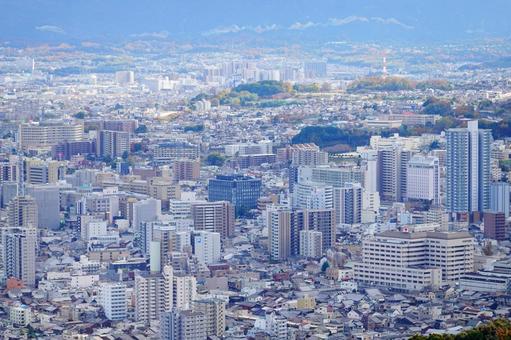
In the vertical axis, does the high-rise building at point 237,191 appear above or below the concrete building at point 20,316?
above

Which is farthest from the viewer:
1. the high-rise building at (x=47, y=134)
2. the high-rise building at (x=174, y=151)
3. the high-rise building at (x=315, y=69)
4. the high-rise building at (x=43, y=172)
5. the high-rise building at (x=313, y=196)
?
the high-rise building at (x=315, y=69)

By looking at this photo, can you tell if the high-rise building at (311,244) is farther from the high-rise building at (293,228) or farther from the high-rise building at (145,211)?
the high-rise building at (145,211)

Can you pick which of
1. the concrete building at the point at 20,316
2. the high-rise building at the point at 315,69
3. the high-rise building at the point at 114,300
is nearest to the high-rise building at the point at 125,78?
the high-rise building at the point at 315,69

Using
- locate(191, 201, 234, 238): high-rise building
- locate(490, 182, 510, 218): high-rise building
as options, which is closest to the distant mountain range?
locate(490, 182, 510, 218): high-rise building

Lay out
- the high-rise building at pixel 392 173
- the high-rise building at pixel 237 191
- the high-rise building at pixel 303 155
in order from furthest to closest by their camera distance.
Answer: the high-rise building at pixel 303 155, the high-rise building at pixel 392 173, the high-rise building at pixel 237 191

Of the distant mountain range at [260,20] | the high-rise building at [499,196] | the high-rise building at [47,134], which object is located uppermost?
the distant mountain range at [260,20]

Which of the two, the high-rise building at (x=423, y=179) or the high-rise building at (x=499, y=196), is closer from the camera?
the high-rise building at (x=499, y=196)

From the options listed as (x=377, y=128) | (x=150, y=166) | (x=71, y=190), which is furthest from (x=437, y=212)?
(x=377, y=128)
